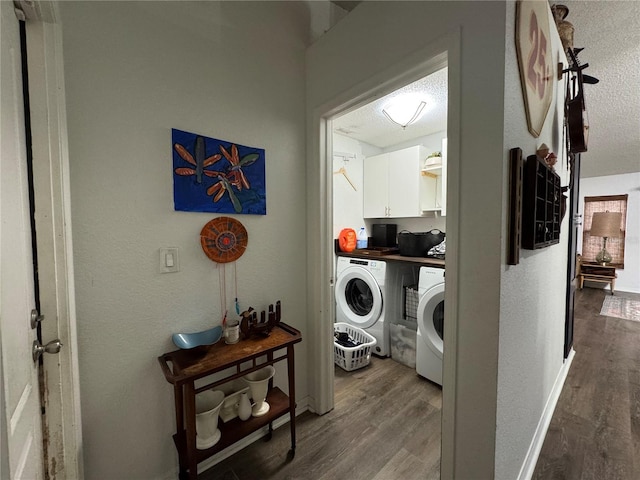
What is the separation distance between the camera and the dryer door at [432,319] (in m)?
1.98

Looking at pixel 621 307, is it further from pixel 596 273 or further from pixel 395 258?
pixel 395 258

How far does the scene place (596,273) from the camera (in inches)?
200

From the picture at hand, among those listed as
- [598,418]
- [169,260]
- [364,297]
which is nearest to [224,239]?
[169,260]

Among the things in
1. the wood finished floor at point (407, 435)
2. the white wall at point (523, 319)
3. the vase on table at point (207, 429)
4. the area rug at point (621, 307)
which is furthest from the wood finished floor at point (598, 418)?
the vase on table at point (207, 429)

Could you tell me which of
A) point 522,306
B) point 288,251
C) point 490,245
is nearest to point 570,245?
point 522,306

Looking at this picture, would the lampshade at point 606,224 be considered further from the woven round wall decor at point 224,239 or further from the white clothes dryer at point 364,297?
the woven round wall decor at point 224,239

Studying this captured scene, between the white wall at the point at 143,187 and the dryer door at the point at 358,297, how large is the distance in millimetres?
1248

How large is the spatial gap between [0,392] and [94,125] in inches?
37.3

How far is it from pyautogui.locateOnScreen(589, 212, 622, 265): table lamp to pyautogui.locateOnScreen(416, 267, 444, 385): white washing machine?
555 cm

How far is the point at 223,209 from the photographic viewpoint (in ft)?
4.48

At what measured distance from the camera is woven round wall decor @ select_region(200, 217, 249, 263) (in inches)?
51.9

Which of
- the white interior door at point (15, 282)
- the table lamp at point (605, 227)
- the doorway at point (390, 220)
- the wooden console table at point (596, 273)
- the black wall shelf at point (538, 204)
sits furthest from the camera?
the table lamp at point (605, 227)

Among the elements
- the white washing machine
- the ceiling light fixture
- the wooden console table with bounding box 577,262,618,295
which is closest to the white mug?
the white washing machine

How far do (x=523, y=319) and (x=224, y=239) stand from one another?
145cm
